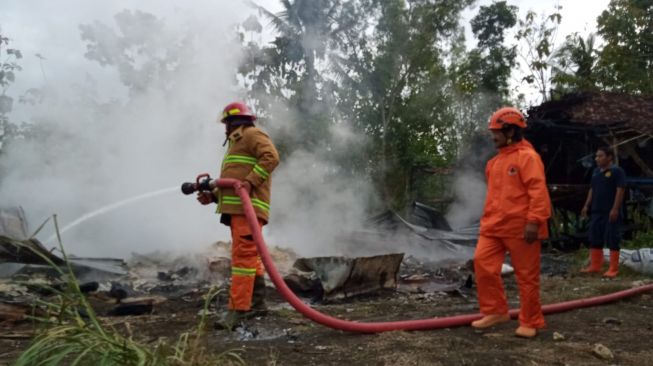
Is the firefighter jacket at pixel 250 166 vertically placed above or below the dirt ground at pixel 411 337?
above

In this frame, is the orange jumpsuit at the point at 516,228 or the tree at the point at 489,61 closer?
the orange jumpsuit at the point at 516,228

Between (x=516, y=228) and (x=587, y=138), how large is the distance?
8.66 meters

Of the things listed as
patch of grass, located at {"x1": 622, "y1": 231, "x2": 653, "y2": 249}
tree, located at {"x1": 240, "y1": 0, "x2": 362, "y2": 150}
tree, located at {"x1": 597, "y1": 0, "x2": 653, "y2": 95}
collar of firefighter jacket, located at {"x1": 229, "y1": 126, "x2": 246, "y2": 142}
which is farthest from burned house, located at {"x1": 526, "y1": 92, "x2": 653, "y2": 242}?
tree, located at {"x1": 597, "y1": 0, "x2": 653, "y2": 95}

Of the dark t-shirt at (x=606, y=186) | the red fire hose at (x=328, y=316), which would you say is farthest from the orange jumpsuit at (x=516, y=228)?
the dark t-shirt at (x=606, y=186)

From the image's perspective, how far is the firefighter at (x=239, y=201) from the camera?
4203mm

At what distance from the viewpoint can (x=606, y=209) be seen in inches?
286

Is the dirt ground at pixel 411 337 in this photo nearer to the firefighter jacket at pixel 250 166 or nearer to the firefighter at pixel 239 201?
the firefighter at pixel 239 201

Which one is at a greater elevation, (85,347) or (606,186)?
(606,186)

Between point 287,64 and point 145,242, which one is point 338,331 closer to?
point 145,242

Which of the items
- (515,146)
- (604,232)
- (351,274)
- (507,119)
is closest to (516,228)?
(515,146)

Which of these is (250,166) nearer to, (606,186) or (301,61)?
(606,186)

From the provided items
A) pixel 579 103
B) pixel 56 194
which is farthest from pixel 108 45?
pixel 579 103

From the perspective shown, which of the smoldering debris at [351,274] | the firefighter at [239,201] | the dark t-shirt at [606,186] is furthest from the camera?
the dark t-shirt at [606,186]

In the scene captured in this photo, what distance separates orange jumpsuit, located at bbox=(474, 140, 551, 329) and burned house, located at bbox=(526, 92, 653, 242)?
7567 mm
